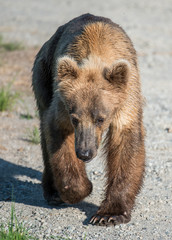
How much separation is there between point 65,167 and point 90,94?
826 millimetres

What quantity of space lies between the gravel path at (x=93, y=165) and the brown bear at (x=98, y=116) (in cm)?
24

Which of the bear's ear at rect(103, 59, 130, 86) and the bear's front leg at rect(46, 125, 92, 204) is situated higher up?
the bear's ear at rect(103, 59, 130, 86)

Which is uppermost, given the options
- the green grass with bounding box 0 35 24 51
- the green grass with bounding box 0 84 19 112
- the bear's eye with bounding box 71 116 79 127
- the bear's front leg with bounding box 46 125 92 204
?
the bear's eye with bounding box 71 116 79 127

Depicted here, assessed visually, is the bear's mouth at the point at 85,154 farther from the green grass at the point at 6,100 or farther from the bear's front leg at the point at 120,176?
the green grass at the point at 6,100

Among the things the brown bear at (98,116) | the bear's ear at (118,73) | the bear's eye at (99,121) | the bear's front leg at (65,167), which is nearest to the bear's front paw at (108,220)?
the brown bear at (98,116)

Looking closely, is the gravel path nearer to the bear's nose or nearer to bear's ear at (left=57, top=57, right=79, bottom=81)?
the bear's nose

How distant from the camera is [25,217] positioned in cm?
492

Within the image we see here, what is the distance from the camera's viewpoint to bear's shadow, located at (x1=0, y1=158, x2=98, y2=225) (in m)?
5.32

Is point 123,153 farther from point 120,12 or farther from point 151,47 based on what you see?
point 120,12

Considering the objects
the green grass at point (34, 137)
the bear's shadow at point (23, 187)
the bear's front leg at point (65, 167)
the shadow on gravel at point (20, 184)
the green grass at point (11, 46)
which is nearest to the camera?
the bear's front leg at point (65, 167)

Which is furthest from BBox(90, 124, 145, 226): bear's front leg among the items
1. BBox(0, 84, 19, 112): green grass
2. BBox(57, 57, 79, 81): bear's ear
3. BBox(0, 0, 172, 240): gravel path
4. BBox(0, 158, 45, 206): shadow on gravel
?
BBox(0, 84, 19, 112): green grass

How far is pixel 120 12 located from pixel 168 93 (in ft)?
31.3

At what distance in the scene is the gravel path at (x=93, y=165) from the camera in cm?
473

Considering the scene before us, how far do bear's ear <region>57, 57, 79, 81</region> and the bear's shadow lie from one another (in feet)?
4.17
